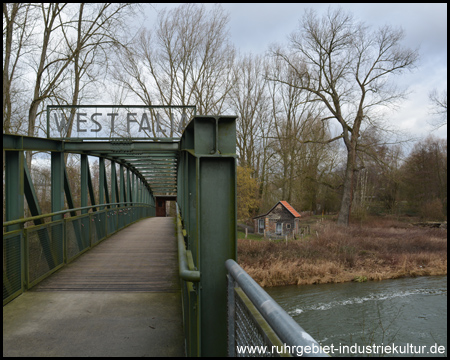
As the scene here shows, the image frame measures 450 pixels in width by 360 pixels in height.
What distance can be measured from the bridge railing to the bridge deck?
17 cm

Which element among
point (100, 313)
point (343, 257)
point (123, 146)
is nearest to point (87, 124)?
point (123, 146)

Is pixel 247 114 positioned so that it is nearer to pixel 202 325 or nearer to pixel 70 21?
pixel 70 21

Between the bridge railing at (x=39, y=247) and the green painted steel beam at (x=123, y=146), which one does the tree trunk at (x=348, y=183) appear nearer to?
the green painted steel beam at (x=123, y=146)

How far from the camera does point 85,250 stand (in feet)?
30.8

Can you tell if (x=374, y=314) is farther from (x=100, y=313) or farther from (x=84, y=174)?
(x=100, y=313)

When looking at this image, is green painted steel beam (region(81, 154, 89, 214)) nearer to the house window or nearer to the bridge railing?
the bridge railing

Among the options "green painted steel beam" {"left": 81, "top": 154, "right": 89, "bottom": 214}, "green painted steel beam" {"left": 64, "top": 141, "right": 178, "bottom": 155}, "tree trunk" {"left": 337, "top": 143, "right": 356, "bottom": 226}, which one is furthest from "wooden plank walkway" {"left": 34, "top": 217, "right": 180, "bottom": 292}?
"tree trunk" {"left": 337, "top": 143, "right": 356, "bottom": 226}

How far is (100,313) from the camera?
197 inches

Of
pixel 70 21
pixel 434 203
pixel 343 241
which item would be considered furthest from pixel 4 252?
pixel 434 203

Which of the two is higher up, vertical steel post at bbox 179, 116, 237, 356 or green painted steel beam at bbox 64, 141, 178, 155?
green painted steel beam at bbox 64, 141, 178, 155

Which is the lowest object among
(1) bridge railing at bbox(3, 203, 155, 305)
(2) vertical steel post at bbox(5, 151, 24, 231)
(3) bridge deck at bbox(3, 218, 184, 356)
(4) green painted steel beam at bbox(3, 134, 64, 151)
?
(3) bridge deck at bbox(3, 218, 184, 356)

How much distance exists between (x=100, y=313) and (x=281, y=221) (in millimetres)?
26990

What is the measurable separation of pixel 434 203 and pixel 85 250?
3686cm

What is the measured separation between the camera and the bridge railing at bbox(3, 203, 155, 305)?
18.1 ft
